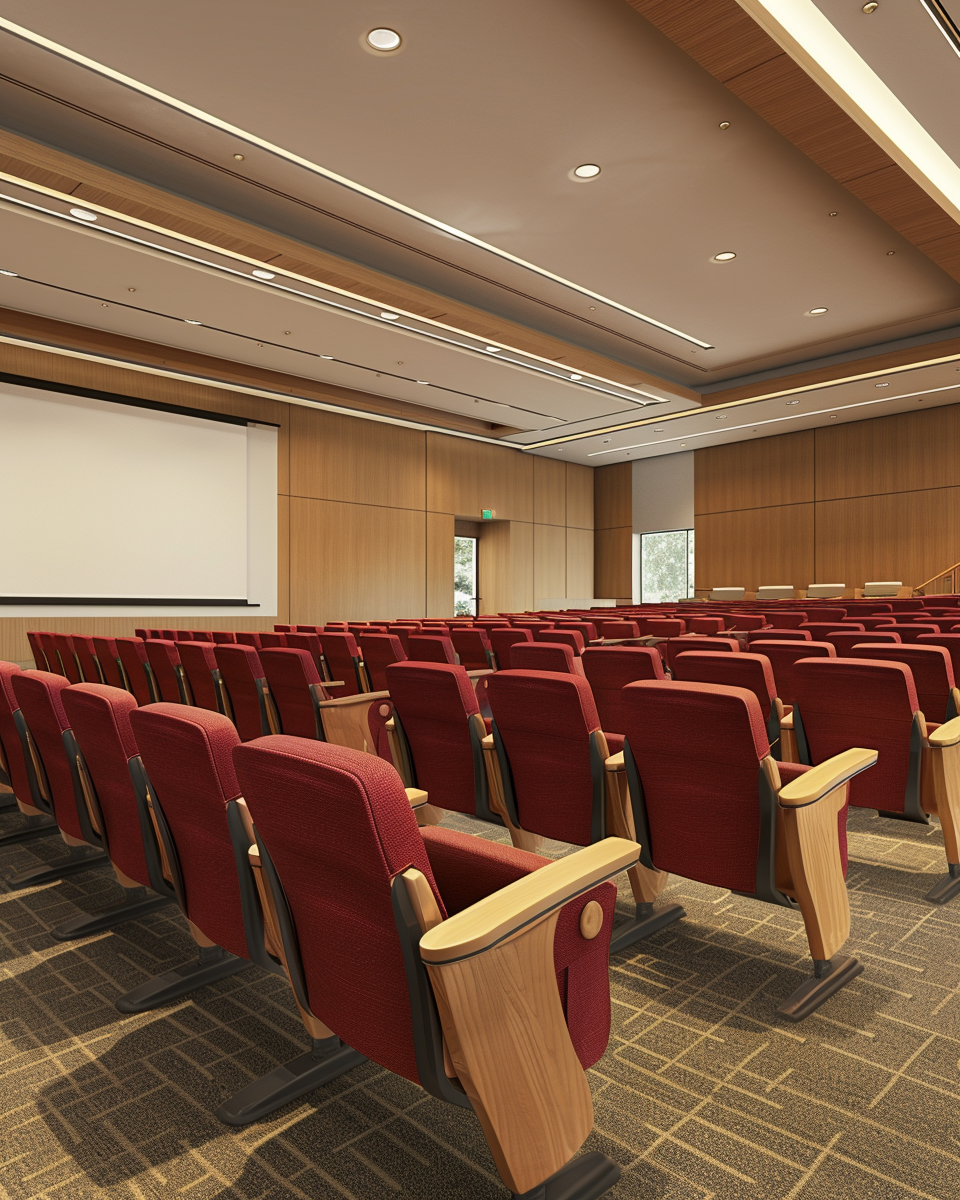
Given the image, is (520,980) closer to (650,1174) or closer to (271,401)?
(650,1174)

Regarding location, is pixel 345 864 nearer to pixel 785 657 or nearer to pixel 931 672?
pixel 931 672

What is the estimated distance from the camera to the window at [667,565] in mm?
17125

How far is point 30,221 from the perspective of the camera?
691cm

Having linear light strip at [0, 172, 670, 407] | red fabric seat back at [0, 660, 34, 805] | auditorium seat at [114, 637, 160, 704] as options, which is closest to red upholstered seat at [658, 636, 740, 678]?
red fabric seat back at [0, 660, 34, 805]

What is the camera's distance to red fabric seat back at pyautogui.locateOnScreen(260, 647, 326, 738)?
4145 millimetres

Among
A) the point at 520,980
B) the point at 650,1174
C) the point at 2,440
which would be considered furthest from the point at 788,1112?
the point at 2,440

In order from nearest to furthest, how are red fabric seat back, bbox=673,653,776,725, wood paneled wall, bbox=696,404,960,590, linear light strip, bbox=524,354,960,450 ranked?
red fabric seat back, bbox=673,653,776,725, linear light strip, bbox=524,354,960,450, wood paneled wall, bbox=696,404,960,590

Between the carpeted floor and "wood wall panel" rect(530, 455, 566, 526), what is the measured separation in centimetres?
1490

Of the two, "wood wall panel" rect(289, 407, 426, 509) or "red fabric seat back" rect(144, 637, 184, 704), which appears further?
"wood wall panel" rect(289, 407, 426, 509)

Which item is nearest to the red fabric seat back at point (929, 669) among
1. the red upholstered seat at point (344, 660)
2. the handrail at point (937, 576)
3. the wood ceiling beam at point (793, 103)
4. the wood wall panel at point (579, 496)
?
the red upholstered seat at point (344, 660)

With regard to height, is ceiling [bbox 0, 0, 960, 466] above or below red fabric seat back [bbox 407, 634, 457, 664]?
above

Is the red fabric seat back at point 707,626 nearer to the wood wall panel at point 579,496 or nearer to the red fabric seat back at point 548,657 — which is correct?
the red fabric seat back at point 548,657

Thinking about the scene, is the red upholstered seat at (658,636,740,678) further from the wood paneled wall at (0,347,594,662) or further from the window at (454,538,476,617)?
the window at (454,538,476,617)

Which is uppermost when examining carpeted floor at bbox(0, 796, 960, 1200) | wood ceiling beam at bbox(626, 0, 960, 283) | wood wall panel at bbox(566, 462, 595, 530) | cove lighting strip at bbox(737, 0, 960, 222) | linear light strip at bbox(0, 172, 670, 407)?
cove lighting strip at bbox(737, 0, 960, 222)
